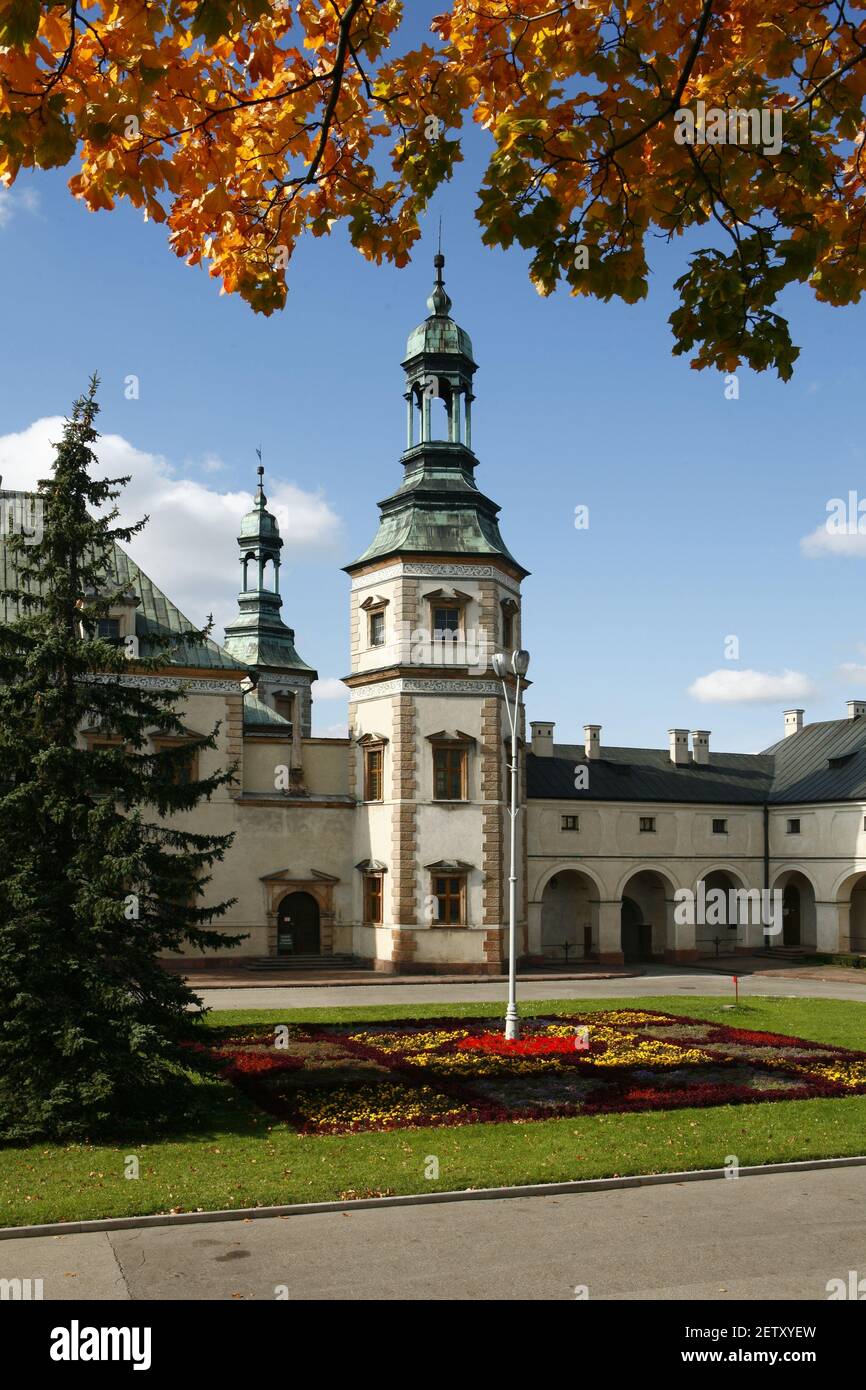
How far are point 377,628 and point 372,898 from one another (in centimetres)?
965

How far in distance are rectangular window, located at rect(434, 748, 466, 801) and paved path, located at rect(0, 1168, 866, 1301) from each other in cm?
2780

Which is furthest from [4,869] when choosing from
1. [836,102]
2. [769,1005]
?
[769,1005]

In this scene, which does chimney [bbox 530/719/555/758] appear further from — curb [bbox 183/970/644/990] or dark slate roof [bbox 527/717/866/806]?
curb [bbox 183/970/644/990]

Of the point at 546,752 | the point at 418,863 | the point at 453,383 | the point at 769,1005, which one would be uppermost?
the point at 453,383

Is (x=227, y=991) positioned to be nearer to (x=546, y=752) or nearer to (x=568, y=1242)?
(x=546, y=752)

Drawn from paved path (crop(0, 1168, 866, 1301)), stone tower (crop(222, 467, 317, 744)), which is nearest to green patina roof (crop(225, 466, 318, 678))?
stone tower (crop(222, 467, 317, 744))

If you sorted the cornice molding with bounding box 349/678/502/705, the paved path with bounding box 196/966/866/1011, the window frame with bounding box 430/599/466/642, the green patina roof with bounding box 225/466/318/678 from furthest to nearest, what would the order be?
the green patina roof with bounding box 225/466/318/678 → the window frame with bounding box 430/599/466/642 → the cornice molding with bounding box 349/678/502/705 → the paved path with bounding box 196/966/866/1011

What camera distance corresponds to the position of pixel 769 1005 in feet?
106

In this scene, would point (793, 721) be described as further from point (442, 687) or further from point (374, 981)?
point (374, 981)

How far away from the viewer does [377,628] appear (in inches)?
1681

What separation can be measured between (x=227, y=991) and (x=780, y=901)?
28.1 metres

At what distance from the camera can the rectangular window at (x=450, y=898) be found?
40.2 meters

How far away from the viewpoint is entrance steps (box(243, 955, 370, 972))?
133ft

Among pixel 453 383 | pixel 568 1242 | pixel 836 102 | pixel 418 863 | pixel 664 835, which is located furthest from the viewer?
pixel 664 835
